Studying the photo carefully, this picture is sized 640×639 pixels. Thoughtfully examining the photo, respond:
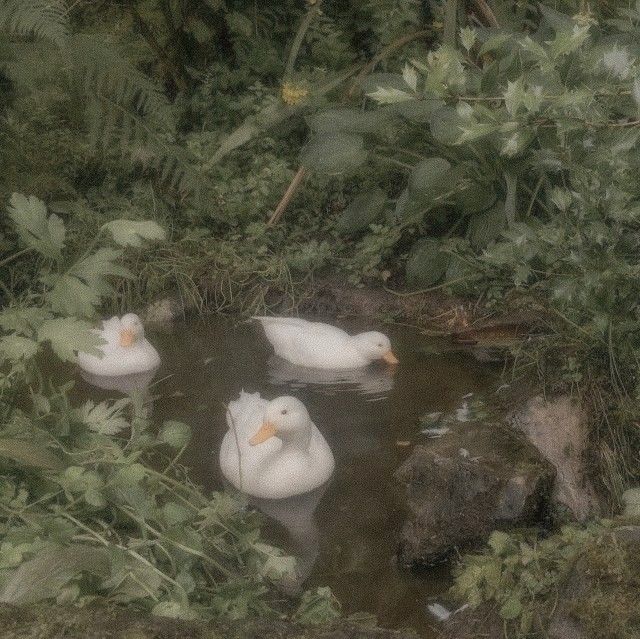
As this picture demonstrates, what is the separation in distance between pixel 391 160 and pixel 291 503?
2.40m

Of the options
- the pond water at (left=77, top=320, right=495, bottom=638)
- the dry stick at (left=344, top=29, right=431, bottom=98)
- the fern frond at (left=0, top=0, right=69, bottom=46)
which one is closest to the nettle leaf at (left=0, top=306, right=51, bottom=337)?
the pond water at (left=77, top=320, right=495, bottom=638)

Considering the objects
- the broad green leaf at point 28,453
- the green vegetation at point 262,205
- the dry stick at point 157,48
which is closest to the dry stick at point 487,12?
the green vegetation at point 262,205

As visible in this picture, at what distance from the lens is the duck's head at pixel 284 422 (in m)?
3.79

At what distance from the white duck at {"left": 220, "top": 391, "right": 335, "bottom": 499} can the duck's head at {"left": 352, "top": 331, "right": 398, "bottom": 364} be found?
84 cm

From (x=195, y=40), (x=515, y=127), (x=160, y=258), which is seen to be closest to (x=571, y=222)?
(x=515, y=127)

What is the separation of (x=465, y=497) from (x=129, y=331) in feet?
7.21

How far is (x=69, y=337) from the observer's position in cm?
211

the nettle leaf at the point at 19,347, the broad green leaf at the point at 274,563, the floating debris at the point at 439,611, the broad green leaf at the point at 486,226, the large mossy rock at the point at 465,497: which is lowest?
the broad green leaf at the point at 486,226

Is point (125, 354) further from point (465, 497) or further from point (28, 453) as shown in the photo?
point (28, 453)

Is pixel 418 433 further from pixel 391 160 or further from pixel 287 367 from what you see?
pixel 391 160

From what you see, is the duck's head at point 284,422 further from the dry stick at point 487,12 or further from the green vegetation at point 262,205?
the dry stick at point 487,12

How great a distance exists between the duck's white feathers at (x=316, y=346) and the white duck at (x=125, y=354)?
0.65 meters

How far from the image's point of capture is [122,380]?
4824mm

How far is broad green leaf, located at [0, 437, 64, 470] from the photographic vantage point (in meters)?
2.09
